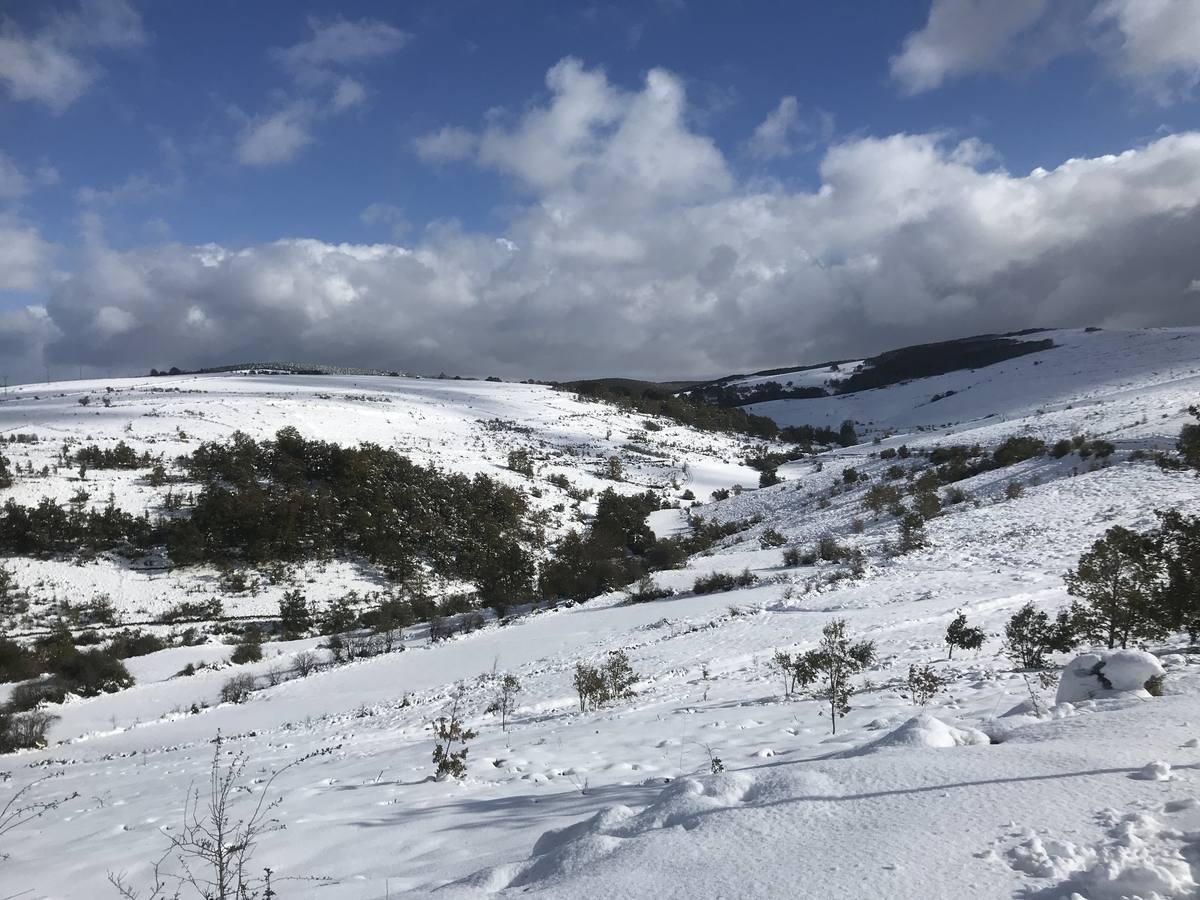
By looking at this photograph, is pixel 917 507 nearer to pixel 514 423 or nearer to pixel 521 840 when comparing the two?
pixel 521 840

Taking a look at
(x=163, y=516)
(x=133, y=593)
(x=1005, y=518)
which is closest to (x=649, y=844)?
(x=1005, y=518)

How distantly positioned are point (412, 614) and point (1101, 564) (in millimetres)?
22045

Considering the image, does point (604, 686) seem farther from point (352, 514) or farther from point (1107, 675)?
point (352, 514)

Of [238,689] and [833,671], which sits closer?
[833,671]

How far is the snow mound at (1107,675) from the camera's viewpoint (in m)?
5.97

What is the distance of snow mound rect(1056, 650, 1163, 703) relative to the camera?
597cm

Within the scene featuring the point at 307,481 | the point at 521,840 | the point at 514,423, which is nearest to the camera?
the point at 521,840

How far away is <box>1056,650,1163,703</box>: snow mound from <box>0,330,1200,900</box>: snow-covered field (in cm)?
25

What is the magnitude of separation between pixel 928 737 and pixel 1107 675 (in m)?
2.50

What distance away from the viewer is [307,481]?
36281 millimetres

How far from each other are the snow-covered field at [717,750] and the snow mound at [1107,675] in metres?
0.25

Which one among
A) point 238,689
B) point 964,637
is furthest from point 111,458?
point 964,637

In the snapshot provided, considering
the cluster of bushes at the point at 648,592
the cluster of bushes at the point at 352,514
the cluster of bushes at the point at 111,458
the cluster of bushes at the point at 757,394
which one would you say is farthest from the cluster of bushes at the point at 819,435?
the cluster of bushes at the point at 111,458

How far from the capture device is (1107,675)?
243 inches
